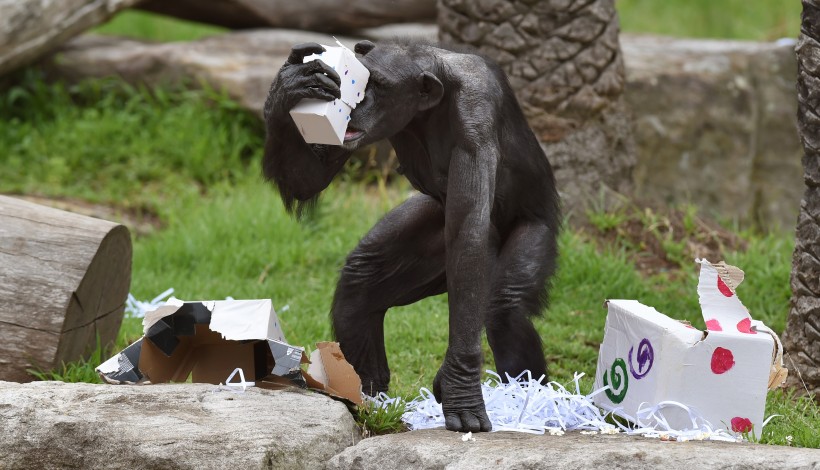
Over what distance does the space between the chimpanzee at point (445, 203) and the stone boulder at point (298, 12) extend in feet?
17.0

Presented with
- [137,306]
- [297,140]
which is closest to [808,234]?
[297,140]

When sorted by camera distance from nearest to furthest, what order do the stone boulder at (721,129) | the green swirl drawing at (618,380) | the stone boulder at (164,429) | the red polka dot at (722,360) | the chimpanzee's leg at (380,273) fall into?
the stone boulder at (164,429), the red polka dot at (722,360), the green swirl drawing at (618,380), the chimpanzee's leg at (380,273), the stone boulder at (721,129)

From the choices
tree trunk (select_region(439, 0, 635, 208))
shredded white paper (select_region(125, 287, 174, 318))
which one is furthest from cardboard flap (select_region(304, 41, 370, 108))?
tree trunk (select_region(439, 0, 635, 208))

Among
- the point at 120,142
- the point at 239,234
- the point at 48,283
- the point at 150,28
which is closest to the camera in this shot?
the point at 48,283

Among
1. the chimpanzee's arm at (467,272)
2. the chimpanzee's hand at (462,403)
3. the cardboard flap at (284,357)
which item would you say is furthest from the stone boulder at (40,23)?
the chimpanzee's hand at (462,403)

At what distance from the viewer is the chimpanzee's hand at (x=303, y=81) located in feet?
10.3

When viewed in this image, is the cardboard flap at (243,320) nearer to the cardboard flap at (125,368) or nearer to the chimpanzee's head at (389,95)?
the cardboard flap at (125,368)

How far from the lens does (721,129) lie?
795 centimetres

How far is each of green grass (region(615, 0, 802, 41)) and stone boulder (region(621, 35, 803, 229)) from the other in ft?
12.0

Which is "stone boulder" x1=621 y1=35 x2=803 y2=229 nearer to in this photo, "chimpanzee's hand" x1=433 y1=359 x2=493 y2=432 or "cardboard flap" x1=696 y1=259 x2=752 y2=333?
"cardboard flap" x1=696 y1=259 x2=752 y2=333

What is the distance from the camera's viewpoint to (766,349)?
3289 mm

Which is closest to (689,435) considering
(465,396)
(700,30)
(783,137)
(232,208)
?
(465,396)

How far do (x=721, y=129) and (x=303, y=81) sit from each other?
17.7 feet

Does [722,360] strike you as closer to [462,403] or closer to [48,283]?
[462,403]
